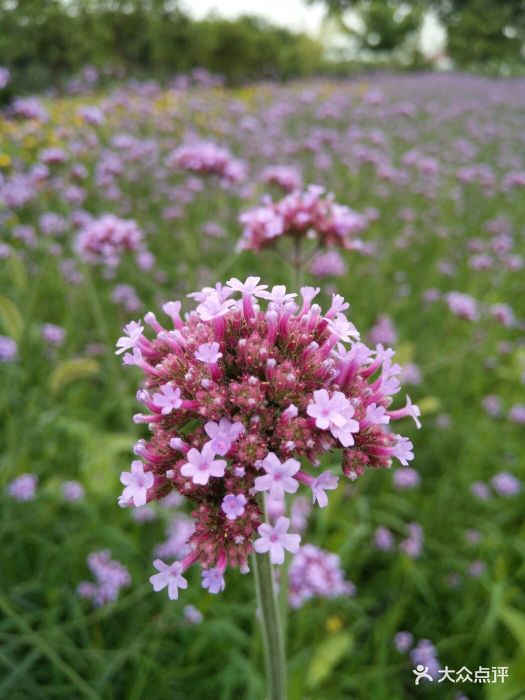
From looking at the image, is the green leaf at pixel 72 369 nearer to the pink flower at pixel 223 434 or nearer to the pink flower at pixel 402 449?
the pink flower at pixel 223 434

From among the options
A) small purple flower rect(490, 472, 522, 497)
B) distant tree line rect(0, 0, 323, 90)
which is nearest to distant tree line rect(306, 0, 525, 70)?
distant tree line rect(0, 0, 323, 90)

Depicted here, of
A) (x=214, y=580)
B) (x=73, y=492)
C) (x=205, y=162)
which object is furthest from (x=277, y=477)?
(x=205, y=162)

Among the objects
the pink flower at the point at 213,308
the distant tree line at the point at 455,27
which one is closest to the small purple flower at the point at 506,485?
the pink flower at the point at 213,308

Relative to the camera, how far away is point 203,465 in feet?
3.49

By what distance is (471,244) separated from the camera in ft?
17.5

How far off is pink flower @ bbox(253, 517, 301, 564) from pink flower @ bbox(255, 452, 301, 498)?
2.2 inches

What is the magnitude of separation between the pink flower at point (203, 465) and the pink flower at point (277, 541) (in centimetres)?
14

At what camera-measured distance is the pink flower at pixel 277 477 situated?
102 centimetres

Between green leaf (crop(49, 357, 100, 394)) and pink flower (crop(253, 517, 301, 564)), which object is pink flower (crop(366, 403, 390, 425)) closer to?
pink flower (crop(253, 517, 301, 564))

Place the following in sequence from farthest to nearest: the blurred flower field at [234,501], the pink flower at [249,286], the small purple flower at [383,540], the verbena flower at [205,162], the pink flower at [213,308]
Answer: the verbena flower at [205,162] → the small purple flower at [383,540] → the blurred flower field at [234,501] → the pink flower at [249,286] → the pink flower at [213,308]

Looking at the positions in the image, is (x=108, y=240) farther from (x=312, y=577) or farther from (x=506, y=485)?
(x=506, y=485)

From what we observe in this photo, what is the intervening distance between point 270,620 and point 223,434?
1.69 ft

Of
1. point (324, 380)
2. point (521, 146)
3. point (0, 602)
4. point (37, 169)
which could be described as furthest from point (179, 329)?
point (521, 146)

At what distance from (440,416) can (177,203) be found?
12.2 ft
